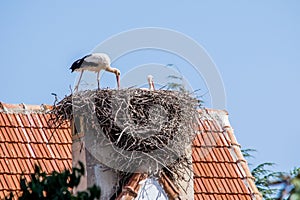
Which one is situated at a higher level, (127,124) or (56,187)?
(127,124)

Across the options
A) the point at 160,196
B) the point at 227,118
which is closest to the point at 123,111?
the point at 160,196

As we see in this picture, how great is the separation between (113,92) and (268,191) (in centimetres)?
647

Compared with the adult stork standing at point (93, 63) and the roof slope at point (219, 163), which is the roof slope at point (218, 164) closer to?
the roof slope at point (219, 163)

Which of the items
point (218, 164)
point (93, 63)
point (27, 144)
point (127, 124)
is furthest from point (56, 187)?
point (218, 164)

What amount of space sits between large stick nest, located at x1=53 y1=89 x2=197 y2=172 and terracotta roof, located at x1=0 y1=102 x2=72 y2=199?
201 centimetres

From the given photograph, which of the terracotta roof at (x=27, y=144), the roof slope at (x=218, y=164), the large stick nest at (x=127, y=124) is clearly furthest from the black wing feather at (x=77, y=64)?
the roof slope at (x=218, y=164)

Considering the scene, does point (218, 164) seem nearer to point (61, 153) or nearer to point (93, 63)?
point (61, 153)

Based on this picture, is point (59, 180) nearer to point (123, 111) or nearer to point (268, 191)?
point (123, 111)

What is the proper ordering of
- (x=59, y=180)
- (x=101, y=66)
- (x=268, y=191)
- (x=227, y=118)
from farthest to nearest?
(x=268, y=191), (x=227, y=118), (x=101, y=66), (x=59, y=180)

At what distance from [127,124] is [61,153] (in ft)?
9.58

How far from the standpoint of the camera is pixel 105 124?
10.3 metres

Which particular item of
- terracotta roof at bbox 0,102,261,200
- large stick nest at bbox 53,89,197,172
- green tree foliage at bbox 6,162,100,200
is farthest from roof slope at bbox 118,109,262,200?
green tree foliage at bbox 6,162,100,200

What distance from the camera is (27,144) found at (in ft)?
42.4

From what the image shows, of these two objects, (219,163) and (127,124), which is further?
(219,163)
